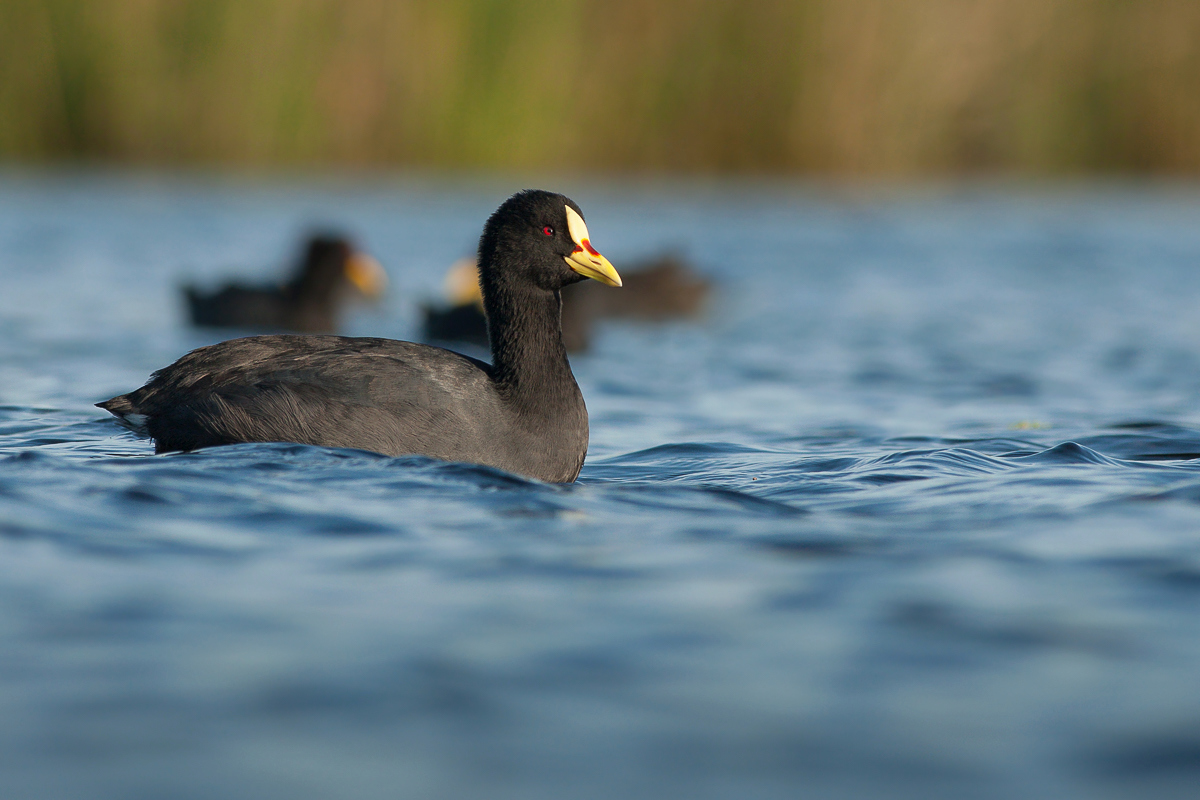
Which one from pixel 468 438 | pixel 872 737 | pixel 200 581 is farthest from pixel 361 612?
pixel 468 438

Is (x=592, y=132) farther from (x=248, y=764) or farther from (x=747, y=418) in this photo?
(x=248, y=764)

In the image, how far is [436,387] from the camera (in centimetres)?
510

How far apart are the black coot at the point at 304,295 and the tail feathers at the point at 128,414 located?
4.62 meters

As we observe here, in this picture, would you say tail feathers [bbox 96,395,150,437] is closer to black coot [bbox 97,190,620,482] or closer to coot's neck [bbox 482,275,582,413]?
black coot [bbox 97,190,620,482]

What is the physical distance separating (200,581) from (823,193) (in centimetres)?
2059

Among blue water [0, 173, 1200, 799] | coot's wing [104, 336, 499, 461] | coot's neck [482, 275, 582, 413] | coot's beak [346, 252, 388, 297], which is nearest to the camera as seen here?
blue water [0, 173, 1200, 799]

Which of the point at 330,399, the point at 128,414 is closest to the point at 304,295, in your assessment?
the point at 128,414

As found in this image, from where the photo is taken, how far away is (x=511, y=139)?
1941 cm

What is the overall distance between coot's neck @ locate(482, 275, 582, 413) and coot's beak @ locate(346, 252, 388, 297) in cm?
555

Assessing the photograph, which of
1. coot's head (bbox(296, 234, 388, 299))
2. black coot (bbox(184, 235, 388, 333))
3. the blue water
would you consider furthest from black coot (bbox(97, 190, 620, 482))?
coot's head (bbox(296, 234, 388, 299))

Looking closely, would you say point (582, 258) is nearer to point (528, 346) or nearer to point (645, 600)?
point (528, 346)

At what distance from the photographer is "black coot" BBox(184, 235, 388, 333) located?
33.4 feet

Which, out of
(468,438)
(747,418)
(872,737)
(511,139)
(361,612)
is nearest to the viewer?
(872,737)

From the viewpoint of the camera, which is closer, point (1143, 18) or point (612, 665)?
point (612, 665)
